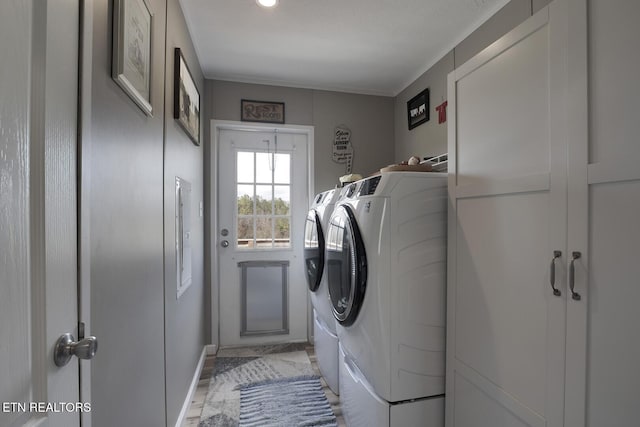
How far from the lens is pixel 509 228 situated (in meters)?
0.99

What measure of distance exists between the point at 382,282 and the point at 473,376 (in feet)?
1.60

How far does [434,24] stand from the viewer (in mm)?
1938

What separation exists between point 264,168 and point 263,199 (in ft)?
0.98

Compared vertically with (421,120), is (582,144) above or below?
below

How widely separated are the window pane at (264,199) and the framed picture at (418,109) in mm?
1459

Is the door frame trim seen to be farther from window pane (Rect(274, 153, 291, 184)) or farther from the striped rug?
the striped rug

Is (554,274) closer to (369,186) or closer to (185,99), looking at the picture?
(369,186)

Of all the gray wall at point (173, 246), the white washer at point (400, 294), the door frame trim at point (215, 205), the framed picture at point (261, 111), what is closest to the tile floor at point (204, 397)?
the gray wall at point (173, 246)

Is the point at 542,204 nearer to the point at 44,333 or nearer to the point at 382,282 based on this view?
the point at 382,282

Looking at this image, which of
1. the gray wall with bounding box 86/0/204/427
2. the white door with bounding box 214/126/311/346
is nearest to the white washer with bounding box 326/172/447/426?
the gray wall with bounding box 86/0/204/427

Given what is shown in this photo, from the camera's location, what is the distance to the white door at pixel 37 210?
17.6 inches

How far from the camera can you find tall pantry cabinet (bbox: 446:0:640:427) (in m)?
0.70

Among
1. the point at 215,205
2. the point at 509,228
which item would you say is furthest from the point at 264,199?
the point at 509,228

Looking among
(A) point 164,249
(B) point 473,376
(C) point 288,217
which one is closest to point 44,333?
(A) point 164,249
